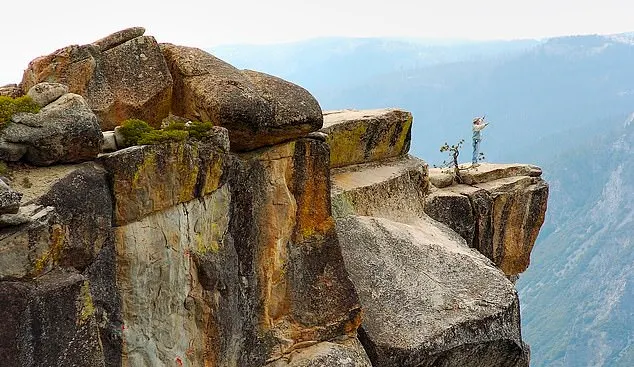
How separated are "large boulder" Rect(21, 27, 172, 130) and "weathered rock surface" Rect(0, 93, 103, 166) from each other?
2.59m

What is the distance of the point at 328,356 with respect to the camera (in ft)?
61.6

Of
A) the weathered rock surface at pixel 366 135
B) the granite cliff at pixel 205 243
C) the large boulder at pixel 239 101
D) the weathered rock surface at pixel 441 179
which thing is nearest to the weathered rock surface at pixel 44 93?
the granite cliff at pixel 205 243

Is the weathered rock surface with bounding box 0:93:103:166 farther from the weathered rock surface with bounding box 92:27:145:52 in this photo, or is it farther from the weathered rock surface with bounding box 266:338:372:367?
the weathered rock surface with bounding box 266:338:372:367

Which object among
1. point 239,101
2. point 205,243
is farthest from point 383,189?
point 205,243

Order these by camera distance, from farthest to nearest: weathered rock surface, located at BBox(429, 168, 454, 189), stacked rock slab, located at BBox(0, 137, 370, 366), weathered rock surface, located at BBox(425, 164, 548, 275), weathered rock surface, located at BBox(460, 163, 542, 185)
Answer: weathered rock surface, located at BBox(460, 163, 542, 185), weathered rock surface, located at BBox(429, 168, 454, 189), weathered rock surface, located at BBox(425, 164, 548, 275), stacked rock slab, located at BBox(0, 137, 370, 366)

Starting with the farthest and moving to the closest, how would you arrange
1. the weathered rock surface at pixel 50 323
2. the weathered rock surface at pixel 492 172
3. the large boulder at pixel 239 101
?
the weathered rock surface at pixel 492 172, the large boulder at pixel 239 101, the weathered rock surface at pixel 50 323

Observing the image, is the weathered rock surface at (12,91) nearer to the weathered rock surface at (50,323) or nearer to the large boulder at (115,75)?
the large boulder at (115,75)

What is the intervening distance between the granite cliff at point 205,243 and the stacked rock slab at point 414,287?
0.22 feet

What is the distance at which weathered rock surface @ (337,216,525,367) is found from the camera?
20266 millimetres

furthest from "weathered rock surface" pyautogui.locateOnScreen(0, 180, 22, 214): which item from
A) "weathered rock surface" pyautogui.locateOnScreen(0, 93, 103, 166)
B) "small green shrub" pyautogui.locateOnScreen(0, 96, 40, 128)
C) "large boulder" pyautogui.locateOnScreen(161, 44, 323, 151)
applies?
"large boulder" pyautogui.locateOnScreen(161, 44, 323, 151)

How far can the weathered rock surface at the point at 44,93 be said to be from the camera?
14500 millimetres

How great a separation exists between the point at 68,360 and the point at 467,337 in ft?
41.1

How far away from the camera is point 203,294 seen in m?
16.6

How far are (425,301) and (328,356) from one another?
420 cm
